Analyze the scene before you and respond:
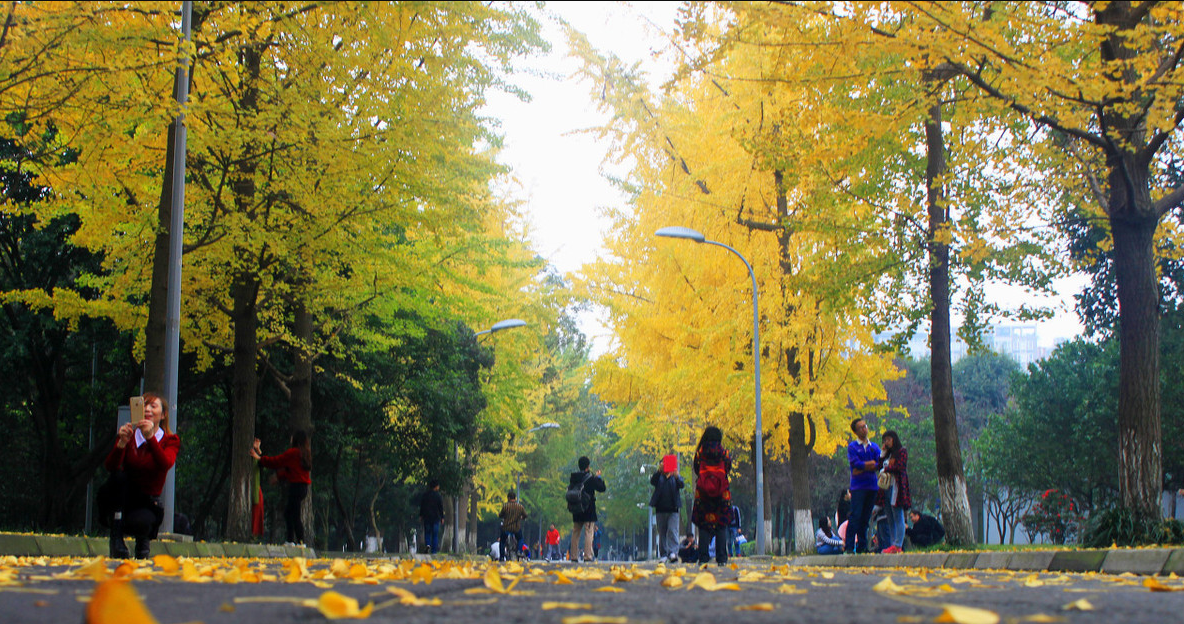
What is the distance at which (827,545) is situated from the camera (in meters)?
17.1

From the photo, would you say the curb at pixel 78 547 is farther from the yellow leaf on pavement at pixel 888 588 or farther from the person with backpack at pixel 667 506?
the yellow leaf on pavement at pixel 888 588

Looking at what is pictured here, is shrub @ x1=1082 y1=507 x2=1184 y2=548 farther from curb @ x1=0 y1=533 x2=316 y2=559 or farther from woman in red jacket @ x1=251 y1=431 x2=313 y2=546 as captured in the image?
woman in red jacket @ x1=251 y1=431 x2=313 y2=546

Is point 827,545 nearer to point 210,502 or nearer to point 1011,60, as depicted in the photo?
point 1011,60

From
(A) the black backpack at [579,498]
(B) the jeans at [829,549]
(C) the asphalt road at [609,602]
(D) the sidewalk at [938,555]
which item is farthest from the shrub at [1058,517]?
(C) the asphalt road at [609,602]

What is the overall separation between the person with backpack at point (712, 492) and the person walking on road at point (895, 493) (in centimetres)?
213

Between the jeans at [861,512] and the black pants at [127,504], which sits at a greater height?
the black pants at [127,504]

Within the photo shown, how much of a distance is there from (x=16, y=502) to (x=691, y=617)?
2433 cm

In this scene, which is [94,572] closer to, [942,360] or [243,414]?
[243,414]

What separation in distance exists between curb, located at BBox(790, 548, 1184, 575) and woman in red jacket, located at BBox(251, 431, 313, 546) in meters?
7.81

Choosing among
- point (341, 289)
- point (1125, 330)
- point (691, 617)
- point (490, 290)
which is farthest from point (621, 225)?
point (691, 617)

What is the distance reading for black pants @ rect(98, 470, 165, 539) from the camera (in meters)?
8.21

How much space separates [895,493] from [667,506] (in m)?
3.51

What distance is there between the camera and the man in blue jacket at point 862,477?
12203 mm

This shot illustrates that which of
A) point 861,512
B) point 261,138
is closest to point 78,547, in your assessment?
point 261,138
